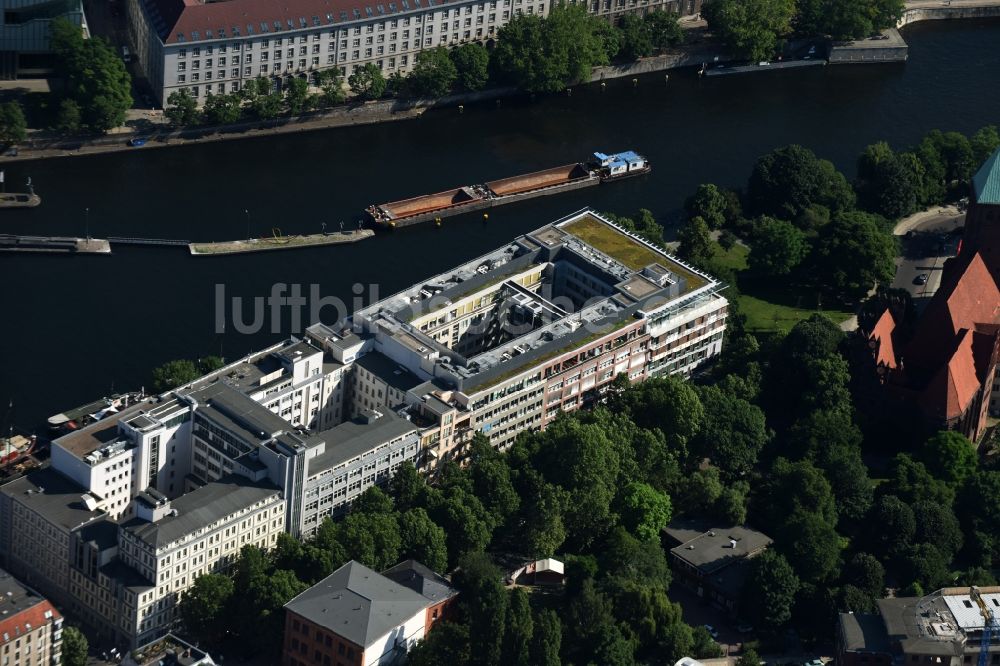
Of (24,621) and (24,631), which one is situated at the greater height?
(24,621)

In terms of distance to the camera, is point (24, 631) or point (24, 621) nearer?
point (24, 631)
